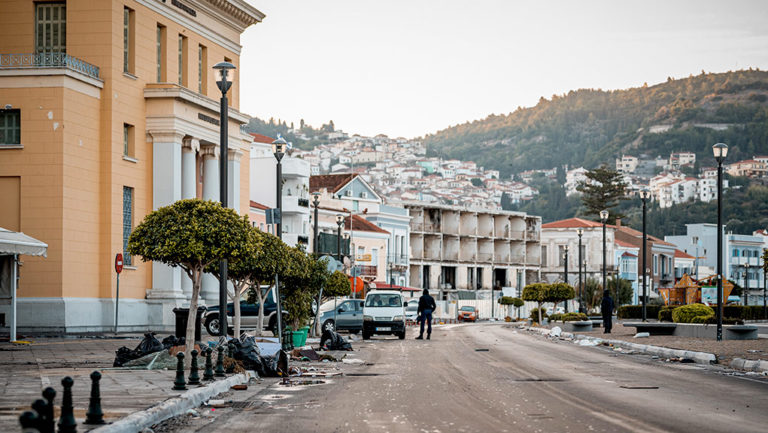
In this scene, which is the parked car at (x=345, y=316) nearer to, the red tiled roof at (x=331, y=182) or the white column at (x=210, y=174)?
the white column at (x=210, y=174)

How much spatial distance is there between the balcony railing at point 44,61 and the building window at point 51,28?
1.08 meters

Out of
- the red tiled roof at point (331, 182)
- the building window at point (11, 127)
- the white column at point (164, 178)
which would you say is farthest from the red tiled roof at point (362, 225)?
the building window at point (11, 127)

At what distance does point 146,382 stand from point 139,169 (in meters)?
27.7

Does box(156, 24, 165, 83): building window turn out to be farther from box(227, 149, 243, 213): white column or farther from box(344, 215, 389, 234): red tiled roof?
box(344, 215, 389, 234): red tiled roof

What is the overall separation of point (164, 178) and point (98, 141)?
4047 millimetres

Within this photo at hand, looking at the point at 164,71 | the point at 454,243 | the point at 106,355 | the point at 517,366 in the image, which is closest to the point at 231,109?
the point at 164,71

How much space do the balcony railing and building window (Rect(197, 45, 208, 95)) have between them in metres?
9.92

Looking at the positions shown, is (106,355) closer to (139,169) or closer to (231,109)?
(139,169)

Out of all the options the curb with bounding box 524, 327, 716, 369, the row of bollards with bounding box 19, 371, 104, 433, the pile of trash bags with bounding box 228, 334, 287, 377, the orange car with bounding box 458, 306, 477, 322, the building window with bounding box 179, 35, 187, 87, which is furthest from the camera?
the orange car with bounding box 458, 306, 477, 322

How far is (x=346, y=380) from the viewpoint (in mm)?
18516

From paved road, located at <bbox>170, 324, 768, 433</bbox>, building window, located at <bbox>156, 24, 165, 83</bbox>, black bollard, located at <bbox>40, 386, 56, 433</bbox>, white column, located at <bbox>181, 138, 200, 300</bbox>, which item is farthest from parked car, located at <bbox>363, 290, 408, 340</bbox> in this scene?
black bollard, located at <bbox>40, 386, 56, 433</bbox>

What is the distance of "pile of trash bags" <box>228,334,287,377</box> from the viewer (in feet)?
62.7

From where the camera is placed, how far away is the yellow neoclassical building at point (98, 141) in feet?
120

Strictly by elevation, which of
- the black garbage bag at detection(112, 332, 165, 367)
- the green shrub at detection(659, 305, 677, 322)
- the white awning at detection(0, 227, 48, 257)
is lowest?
the green shrub at detection(659, 305, 677, 322)
